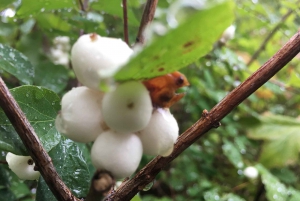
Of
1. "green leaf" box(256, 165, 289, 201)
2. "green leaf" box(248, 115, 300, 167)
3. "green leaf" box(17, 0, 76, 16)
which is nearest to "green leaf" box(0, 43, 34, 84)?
"green leaf" box(17, 0, 76, 16)

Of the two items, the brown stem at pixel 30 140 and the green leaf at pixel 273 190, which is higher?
the brown stem at pixel 30 140

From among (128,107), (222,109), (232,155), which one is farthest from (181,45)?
(232,155)

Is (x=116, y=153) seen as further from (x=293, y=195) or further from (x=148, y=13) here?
(x=293, y=195)

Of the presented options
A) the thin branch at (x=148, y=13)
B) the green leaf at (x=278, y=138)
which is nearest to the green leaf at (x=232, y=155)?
the green leaf at (x=278, y=138)

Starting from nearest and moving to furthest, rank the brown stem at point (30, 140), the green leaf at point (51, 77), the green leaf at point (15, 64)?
the brown stem at point (30, 140)
the green leaf at point (15, 64)
the green leaf at point (51, 77)

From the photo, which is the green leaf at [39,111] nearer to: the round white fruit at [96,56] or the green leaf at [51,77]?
the round white fruit at [96,56]

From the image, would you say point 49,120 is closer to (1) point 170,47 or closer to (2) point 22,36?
(1) point 170,47

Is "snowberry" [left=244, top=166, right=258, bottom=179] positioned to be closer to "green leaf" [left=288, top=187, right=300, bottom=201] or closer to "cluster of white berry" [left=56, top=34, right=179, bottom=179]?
"green leaf" [left=288, top=187, right=300, bottom=201]
